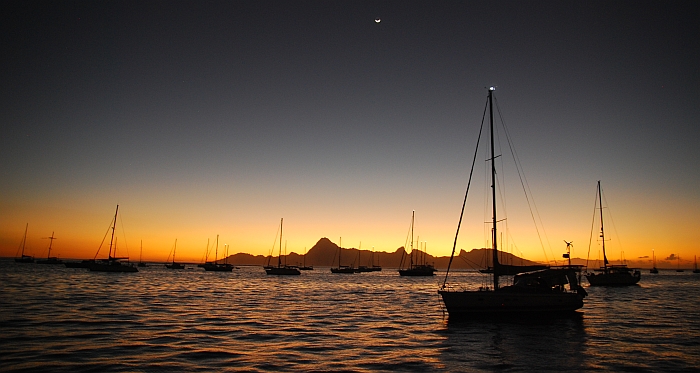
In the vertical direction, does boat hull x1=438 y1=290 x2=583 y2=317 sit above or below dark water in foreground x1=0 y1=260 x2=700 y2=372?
above

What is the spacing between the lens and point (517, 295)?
33.3m

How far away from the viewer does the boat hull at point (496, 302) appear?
108ft

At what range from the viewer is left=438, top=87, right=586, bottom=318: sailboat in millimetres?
32969

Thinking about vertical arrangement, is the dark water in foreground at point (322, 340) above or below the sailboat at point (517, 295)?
below

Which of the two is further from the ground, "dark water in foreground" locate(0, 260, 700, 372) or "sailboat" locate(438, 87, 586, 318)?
"sailboat" locate(438, 87, 586, 318)

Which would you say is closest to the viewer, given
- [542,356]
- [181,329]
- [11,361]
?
[11,361]

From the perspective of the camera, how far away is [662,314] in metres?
41.2

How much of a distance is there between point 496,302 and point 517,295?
1.81m

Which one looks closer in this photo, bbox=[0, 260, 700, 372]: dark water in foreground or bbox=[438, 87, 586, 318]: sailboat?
bbox=[0, 260, 700, 372]: dark water in foreground

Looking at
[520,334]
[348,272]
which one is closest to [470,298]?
[520,334]

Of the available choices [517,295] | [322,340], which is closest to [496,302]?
[517,295]

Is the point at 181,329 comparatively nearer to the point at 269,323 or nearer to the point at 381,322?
the point at 269,323

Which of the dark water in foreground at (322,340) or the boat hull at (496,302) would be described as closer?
the dark water in foreground at (322,340)

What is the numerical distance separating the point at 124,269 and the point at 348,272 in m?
92.0
